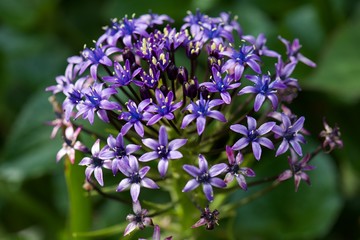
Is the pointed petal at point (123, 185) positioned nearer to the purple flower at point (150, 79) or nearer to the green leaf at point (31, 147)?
the purple flower at point (150, 79)

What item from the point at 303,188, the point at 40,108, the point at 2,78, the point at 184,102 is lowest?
the point at 303,188

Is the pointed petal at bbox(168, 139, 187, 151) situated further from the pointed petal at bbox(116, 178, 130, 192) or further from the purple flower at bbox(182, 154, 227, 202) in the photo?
the pointed petal at bbox(116, 178, 130, 192)

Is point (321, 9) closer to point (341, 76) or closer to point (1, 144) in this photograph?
point (341, 76)

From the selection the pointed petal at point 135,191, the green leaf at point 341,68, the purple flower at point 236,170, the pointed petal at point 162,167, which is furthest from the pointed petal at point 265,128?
the green leaf at point 341,68

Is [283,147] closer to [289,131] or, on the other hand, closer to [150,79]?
[289,131]

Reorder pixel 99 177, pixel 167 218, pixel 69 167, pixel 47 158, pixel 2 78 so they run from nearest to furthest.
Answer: pixel 99 177
pixel 69 167
pixel 167 218
pixel 47 158
pixel 2 78

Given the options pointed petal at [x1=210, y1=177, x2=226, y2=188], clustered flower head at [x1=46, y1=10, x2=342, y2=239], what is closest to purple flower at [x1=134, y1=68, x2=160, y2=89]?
clustered flower head at [x1=46, y1=10, x2=342, y2=239]

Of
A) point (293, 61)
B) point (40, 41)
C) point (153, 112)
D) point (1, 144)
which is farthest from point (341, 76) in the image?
point (1, 144)
